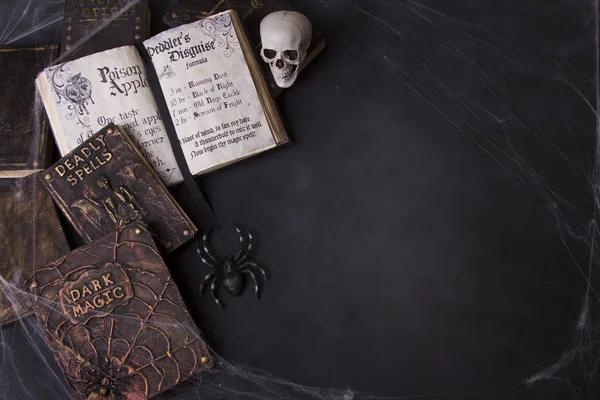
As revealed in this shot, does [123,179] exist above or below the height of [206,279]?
above

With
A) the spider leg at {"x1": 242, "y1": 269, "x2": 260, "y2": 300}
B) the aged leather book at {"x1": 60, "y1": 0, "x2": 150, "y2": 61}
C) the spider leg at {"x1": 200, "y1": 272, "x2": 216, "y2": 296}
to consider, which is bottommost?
the spider leg at {"x1": 242, "y1": 269, "x2": 260, "y2": 300}

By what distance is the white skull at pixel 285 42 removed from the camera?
1395mm

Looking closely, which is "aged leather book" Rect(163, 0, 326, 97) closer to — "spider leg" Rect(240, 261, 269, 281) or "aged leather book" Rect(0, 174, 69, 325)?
"spider leg" Rect(240, 261, 269, 281)

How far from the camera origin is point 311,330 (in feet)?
4.60

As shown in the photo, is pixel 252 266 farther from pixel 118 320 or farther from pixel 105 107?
pixel 105 107

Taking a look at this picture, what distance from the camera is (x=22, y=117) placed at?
152 centimetres

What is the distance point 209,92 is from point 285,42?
0.21 m

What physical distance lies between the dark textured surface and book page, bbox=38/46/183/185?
0.15m

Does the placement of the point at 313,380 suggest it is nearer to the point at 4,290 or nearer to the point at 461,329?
the point at 461,329

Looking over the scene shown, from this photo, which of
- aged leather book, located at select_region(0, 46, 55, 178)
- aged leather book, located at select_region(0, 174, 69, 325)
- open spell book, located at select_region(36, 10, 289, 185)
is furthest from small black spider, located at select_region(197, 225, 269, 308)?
aged leather book, located at select_region(0, 46, 55, 178)

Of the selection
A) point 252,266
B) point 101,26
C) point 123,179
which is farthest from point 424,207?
point 101,26

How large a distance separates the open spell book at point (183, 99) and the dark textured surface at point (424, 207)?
73mm

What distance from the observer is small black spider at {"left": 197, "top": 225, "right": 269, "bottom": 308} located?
1412 millimetres

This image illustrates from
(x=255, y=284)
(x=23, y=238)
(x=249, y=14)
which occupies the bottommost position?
(x=255, y=284)
